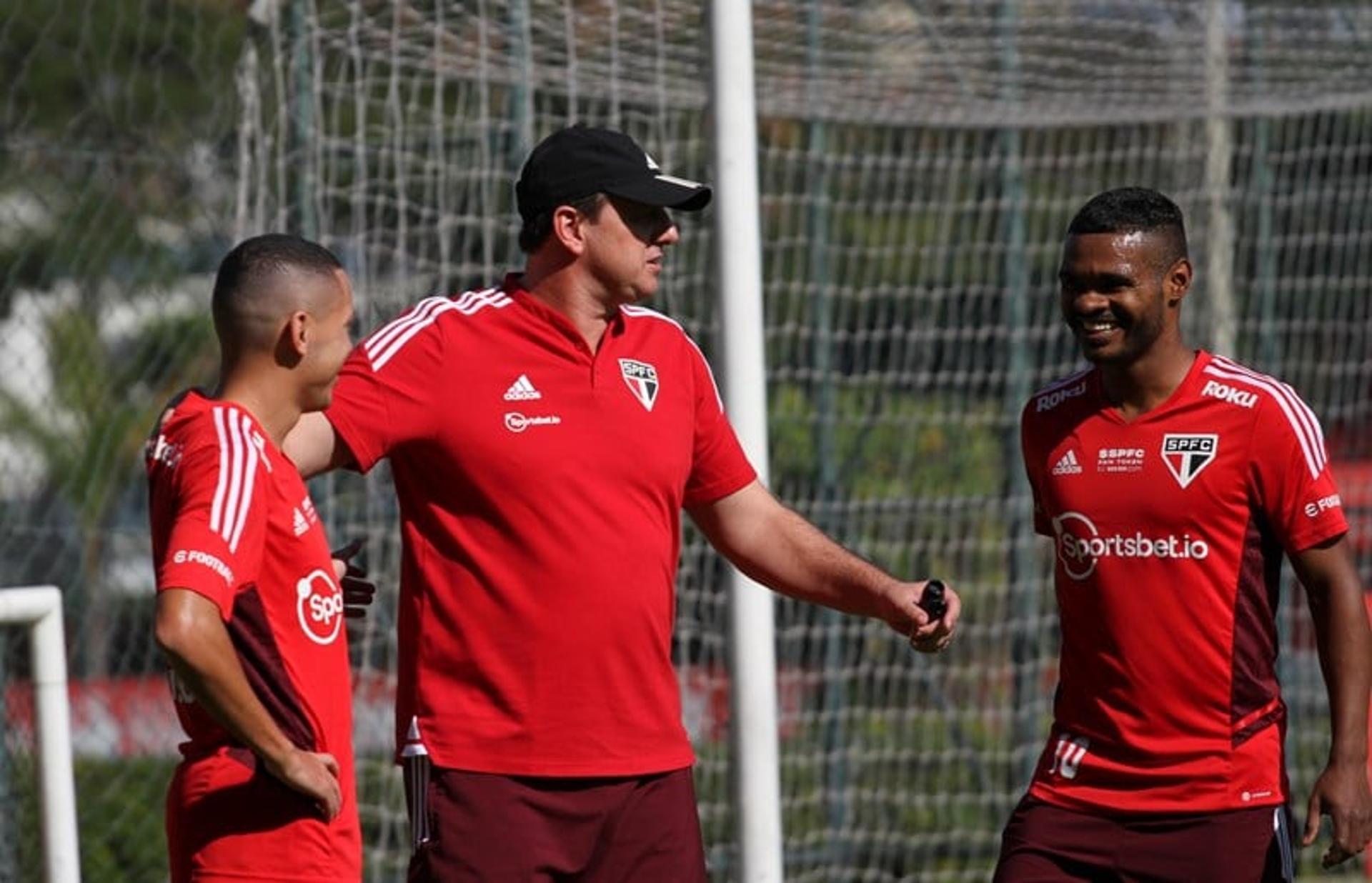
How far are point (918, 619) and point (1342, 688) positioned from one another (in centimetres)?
92

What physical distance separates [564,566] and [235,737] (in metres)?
0.91

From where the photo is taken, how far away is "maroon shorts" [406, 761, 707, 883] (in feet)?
14.3

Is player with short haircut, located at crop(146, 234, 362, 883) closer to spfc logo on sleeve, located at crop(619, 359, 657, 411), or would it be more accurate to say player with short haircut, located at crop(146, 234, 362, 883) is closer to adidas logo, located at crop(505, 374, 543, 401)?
adidas logo, located at crop(505, 374, 543, 401)

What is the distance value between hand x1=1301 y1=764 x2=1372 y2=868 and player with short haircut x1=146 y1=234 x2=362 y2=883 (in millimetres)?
1995

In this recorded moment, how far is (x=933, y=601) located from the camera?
4.52 m

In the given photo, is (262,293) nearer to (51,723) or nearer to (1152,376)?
(51,723)

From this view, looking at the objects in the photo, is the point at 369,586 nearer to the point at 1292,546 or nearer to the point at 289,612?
the point at 289,612

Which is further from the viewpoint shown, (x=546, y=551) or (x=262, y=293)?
(x=546, y=551)

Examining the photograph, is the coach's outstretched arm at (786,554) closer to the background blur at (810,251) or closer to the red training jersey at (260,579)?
the red training jersey at (260,579)

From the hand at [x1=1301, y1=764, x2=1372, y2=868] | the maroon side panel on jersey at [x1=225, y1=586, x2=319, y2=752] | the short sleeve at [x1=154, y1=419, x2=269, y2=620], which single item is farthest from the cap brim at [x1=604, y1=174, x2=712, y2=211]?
the hand at [x1=1301, y1=764, x2=1372, y2=868]

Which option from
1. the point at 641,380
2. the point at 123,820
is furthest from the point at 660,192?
the point at 123,820

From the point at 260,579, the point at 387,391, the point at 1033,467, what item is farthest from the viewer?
the point at 1033,467

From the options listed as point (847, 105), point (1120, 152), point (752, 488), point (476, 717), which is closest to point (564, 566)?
point (476, 717)

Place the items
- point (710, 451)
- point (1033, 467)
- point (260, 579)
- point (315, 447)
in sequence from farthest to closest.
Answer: point (1033, 467) → point (710, 451) → point (315, 447) → point (260, 579)
